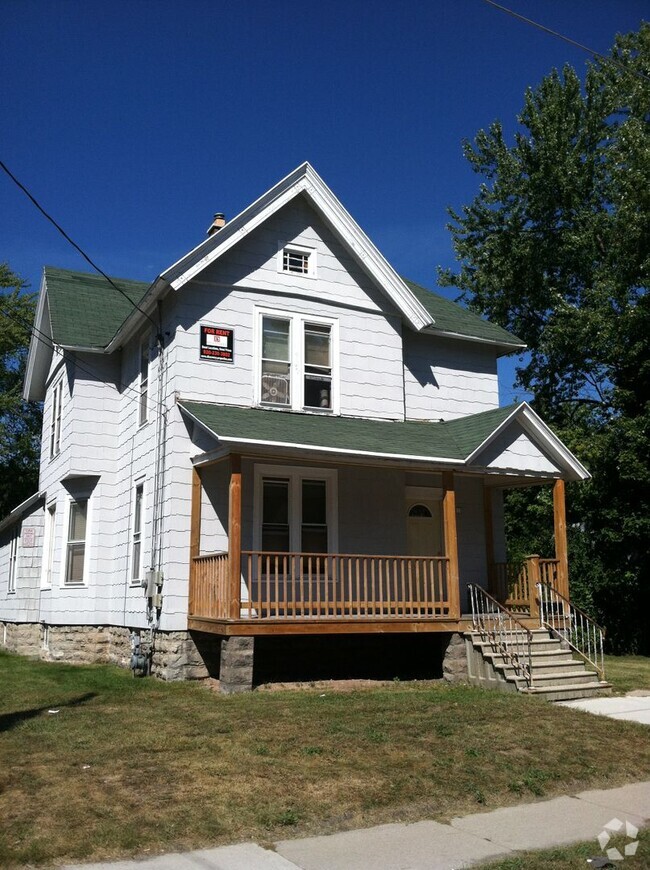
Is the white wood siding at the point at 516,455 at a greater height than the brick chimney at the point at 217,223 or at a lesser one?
lesser

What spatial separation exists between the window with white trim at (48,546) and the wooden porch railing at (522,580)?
10.2m

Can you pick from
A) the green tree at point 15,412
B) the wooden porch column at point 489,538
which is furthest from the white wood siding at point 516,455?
the green tree at point 15,412

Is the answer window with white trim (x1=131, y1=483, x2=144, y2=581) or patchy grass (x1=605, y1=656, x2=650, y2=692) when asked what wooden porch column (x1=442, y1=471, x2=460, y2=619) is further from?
window with white trim (x1=131, y1=483, x2=144, y2=581)

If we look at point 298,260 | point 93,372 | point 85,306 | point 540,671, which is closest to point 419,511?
point 540,671

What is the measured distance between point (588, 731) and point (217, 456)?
6.95 m

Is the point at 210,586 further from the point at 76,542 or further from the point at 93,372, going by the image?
the point at 93,372

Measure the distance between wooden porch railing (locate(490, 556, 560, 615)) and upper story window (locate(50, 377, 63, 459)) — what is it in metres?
10.5

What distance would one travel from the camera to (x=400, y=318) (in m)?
17.9

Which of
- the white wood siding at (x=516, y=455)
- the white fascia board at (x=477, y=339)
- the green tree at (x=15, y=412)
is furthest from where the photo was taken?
the green tree at (x=15, y=412)

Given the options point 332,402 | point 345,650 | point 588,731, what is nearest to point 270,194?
point 332,402

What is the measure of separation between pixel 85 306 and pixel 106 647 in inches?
314

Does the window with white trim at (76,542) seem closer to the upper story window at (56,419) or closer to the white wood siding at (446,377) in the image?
the upper story window at (56,419)

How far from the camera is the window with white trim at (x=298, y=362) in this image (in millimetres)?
16328

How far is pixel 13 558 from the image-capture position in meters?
24.2
